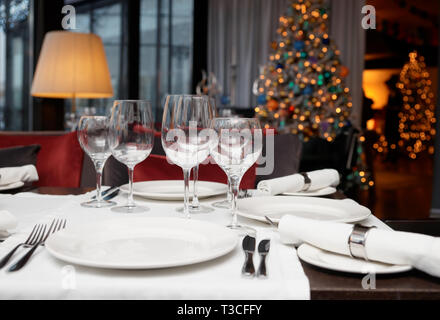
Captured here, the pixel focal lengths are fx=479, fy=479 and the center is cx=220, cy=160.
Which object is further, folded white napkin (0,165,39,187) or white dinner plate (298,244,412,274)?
folded white napkin (0,165,39,187)

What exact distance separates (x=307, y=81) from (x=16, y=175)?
522 centimetres

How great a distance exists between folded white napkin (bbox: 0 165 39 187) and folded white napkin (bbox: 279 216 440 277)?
90 centimetres

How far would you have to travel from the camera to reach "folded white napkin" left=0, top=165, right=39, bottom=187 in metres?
1.29

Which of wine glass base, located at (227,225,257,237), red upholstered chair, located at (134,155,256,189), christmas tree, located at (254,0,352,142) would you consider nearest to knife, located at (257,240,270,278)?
wine glass base, located at (227,225,257,237)

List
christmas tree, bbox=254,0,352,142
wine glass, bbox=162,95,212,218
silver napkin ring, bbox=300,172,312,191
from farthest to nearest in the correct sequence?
christmas tree, bbox=254,0,352,142 → silver napkin ring, bbox=300,172,312,191 → wine glass, bbox=162,95,212,218

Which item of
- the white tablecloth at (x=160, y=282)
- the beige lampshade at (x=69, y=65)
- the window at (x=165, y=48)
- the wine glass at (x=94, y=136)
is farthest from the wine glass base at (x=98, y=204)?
the window at (x=165, y=48)

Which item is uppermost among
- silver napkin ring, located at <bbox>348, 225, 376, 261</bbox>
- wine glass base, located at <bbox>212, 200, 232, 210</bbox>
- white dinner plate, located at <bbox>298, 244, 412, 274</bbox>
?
silver napkin ring, located at <bbox>348, 225, 376, 261</bbox>

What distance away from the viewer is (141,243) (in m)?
0.70

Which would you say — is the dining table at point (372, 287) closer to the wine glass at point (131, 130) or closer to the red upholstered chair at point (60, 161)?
the wine glass at point (131, 130)

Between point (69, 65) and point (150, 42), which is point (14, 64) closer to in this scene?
point (69, 65)

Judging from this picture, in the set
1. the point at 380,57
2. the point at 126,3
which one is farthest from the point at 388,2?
the point at 126,3

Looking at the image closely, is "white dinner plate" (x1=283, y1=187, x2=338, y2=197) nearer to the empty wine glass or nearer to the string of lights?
the empty wine glass
